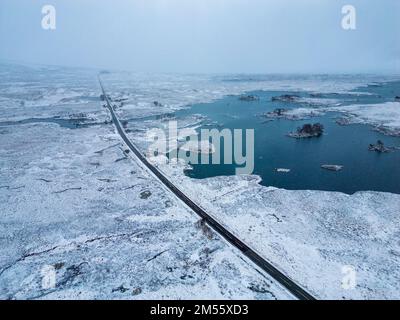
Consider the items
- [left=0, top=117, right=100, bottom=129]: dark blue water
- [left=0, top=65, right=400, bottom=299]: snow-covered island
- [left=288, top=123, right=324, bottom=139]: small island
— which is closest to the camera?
[left=0, top=65, right=400, bottom=299]: snow-covered island

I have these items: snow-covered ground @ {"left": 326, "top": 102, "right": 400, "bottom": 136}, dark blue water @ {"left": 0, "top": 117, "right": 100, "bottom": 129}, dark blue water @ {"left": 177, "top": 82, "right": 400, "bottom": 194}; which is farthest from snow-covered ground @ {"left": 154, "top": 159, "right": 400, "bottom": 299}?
dark blue water @ {"left": 0, "top": 117, "right": 100, "bottom": 129}

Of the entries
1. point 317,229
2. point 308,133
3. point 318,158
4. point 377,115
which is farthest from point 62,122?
point 377,115

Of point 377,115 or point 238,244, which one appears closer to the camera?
point 238,244

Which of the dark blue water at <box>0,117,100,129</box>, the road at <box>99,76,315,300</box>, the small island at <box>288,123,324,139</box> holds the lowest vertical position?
the road at <box>99,76,315,300</box>

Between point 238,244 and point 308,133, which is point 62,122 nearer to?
point 308,133

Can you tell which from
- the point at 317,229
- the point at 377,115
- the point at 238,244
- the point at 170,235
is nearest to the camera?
the point at 238,244

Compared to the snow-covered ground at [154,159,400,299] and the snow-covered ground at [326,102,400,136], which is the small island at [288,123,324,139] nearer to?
the snow-covered ground at [326,102,400,136]

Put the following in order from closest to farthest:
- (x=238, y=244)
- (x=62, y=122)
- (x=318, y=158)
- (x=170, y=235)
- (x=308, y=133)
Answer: (x=238, y=244) < (x=170, y=235) < (x=318, y=158) < (x=308, y=133) < (x=62, y=122)

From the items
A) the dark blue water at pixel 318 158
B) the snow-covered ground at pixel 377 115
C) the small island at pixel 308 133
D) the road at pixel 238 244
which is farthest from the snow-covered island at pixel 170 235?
the snow-covered ground at pixel 377 115

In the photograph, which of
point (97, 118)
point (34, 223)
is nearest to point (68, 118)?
point (97, 118)
